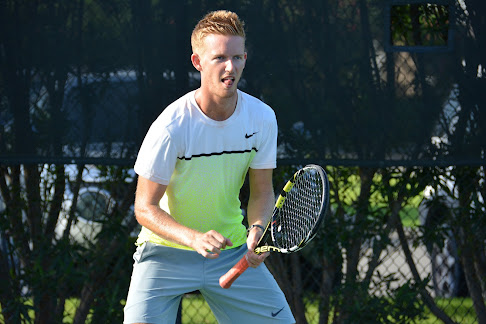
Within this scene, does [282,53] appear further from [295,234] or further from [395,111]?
[295,234]

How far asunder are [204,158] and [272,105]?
3.97 ft

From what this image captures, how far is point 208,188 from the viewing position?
10.2 ft

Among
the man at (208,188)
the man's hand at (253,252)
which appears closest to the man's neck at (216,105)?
the man at (208,188)

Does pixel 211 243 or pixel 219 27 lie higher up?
pixel 219 27

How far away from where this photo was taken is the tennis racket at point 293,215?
293 cm

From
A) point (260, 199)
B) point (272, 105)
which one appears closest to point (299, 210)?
point (260, 199)

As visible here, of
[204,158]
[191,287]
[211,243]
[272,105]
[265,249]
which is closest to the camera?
[211,243]

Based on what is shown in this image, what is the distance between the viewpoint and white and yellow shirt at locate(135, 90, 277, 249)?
2979 mm

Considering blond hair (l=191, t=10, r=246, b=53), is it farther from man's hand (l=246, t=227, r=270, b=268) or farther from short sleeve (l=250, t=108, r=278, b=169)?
man's hand (l=246, t=227, r=270, b=268)

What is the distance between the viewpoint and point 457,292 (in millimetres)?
5574

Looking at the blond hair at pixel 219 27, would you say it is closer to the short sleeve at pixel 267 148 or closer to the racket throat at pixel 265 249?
the short sleeve at pixel 267 148

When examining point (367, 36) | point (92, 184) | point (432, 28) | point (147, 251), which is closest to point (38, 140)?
point (92, 184)

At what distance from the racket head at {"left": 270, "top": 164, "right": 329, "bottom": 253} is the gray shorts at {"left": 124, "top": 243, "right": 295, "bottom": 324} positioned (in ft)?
0.79

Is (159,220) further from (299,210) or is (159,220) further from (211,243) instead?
(299,210)
